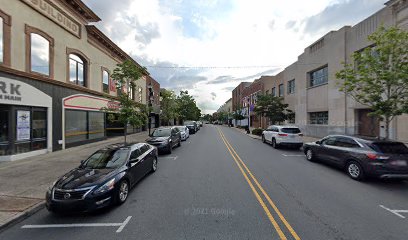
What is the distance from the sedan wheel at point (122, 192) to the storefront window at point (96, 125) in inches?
500

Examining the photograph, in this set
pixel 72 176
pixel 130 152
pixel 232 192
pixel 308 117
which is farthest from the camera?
pixel 308 117

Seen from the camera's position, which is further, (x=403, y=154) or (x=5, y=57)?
(x=5, y=57)

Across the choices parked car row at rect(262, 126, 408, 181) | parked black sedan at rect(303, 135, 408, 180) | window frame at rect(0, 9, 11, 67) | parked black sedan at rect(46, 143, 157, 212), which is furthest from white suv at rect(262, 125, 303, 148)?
window frame at rect(0, 9, 11, 67)

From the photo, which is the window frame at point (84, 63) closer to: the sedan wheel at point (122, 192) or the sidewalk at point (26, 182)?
the sidewalk at point (26, 182)

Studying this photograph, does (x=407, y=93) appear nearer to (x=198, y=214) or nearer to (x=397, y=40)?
(x=397, y=40)

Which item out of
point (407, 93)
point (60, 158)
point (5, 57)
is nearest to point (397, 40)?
point (407, 93)

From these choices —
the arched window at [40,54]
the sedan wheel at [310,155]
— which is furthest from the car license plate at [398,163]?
the arched window at [40,54]

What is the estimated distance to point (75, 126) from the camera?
14.1 meters

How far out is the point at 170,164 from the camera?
9.20m

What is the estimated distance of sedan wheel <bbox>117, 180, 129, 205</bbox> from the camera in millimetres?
4800

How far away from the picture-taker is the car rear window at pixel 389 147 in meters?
6.47

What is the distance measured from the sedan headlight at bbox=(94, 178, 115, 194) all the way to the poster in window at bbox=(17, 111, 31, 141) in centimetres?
897

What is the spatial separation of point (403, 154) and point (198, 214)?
7.07 meters

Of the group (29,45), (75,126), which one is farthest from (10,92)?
(75,126)
